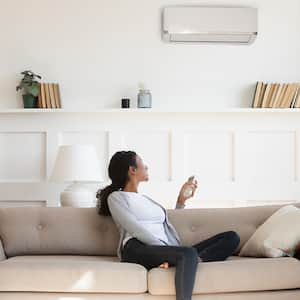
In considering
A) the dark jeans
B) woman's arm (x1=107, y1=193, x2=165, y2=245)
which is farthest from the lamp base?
the dark jeans

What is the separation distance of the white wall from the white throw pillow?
1.85 m

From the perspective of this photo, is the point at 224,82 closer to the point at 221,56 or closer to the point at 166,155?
the point at 221,56

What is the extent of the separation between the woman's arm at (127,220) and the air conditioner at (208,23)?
7.06 feet

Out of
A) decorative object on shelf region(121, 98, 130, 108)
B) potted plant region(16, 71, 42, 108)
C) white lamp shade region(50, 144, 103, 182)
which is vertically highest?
potted plant region(16, 71, 42, 108)

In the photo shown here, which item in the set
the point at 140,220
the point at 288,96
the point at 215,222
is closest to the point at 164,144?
the point at 288,96

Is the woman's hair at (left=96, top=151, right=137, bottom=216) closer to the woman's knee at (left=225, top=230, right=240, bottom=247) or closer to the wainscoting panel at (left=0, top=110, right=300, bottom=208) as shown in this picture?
the woman's knee at (left=225, top=230, right=240, bottom=247)

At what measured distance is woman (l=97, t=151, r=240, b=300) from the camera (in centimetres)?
323

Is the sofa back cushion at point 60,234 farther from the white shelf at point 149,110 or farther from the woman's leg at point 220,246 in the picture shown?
the white shelf at point 149,110

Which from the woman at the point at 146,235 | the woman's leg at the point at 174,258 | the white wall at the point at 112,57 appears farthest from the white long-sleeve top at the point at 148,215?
the white wall at the point at 112,57

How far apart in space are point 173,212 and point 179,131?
1510 mm

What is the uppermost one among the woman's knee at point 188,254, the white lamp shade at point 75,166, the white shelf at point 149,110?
the white shelf at point 149,110

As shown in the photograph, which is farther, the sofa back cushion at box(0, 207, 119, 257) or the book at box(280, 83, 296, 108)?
the book at box(280, 83, 296, 108)

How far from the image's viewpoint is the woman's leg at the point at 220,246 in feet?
11.7

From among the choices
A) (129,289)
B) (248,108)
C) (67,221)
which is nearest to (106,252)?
(67,221)
